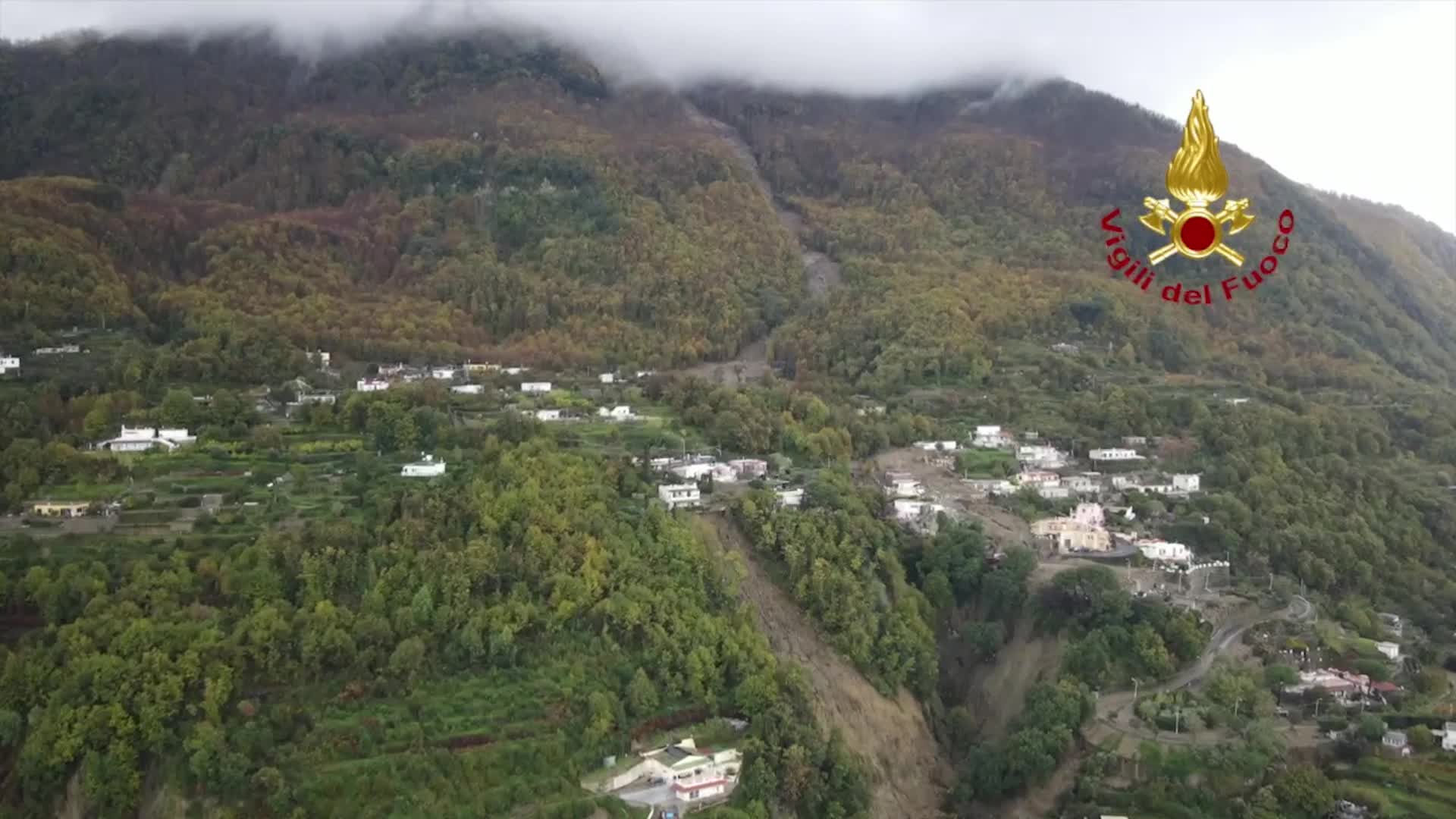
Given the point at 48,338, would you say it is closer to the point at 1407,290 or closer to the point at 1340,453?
the point at 1340,453

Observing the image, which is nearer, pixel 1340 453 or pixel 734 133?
pixel 1340 453

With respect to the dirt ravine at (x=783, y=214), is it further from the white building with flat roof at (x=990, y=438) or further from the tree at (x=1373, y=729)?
the tree at (x=1373, y=729)

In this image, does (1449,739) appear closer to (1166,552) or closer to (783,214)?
(1166,552)

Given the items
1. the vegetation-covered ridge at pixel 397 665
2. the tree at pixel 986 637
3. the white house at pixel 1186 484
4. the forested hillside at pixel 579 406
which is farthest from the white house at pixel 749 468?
the white house at pixel 1186 484

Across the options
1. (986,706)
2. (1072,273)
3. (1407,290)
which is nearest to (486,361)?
(986,706)

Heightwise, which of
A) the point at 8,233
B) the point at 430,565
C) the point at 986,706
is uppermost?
the point at 8,233

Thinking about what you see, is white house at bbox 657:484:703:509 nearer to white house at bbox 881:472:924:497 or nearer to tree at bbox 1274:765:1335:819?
white house at bbox 881:472:924:497

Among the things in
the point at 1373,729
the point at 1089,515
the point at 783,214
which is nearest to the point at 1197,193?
the point at 1373,729
